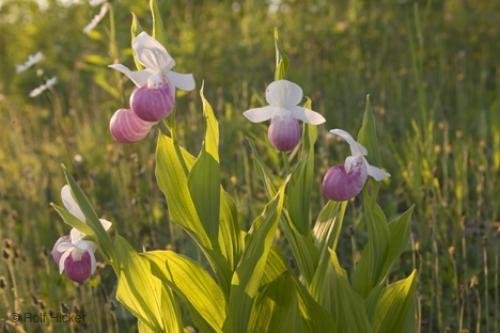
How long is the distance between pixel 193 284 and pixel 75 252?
0.24 metres

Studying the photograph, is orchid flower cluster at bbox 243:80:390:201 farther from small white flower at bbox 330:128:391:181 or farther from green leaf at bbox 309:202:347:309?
green leaf at bbox 309:202:347:309

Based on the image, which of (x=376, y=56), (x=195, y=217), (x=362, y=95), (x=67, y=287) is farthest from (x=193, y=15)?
(x=195, y=217)

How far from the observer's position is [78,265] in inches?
58.3

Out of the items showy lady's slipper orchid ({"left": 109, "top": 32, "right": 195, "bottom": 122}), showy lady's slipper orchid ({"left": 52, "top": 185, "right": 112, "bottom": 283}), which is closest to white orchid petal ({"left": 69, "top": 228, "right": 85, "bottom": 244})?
showy lady's slipper orchid ({"left": 52, "top": 185, "right": 112, "bottom": 283})

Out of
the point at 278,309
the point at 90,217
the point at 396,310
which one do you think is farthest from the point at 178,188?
the point at 396,310

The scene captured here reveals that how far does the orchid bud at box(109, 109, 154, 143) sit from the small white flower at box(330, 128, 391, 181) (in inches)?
13.9

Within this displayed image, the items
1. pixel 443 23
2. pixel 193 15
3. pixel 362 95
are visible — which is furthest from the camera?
pixel 193 15

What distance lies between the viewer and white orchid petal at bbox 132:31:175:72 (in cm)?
144

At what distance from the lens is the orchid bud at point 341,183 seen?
4.71 feet

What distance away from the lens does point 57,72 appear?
6059 mm

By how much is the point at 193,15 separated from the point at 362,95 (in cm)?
256

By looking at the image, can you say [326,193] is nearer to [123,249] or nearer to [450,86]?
[123,249]

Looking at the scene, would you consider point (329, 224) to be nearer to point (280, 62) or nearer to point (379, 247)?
point (379, 247)

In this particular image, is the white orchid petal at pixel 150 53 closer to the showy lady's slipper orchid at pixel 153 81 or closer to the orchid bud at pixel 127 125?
the showy lady's slipper orchid at pixel 153 81
